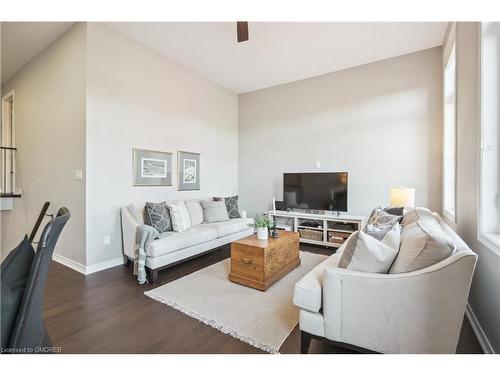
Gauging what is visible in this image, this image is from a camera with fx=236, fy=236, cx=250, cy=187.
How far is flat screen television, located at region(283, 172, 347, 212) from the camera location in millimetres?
4012

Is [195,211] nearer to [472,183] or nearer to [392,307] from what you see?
[392,307]

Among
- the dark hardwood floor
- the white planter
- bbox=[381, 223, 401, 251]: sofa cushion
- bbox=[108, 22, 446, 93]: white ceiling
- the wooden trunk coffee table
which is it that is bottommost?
the dark hardwood floor

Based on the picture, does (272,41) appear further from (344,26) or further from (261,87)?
(261,87)

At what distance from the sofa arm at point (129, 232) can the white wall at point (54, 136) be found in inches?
17.8

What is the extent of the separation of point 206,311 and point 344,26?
3.61 meters

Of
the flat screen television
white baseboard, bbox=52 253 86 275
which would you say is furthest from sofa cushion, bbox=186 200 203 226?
the flat screen television

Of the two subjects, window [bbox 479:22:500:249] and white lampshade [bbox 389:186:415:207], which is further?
white lampshade [bbox 389:186:415:207]

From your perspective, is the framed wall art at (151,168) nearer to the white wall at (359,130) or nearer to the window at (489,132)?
the white wall at (359,130)

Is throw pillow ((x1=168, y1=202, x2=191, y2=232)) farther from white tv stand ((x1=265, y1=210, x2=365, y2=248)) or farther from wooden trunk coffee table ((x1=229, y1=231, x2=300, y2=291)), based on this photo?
white tv stand ((x1=265, y1=210, x2=365, y2=248))

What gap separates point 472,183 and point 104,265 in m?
4.02

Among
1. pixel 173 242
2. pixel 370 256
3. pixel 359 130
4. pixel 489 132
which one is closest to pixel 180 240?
pixel 173 242

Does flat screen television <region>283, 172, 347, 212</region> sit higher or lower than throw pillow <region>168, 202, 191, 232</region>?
higher

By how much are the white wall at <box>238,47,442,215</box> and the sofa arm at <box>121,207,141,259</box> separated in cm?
274
